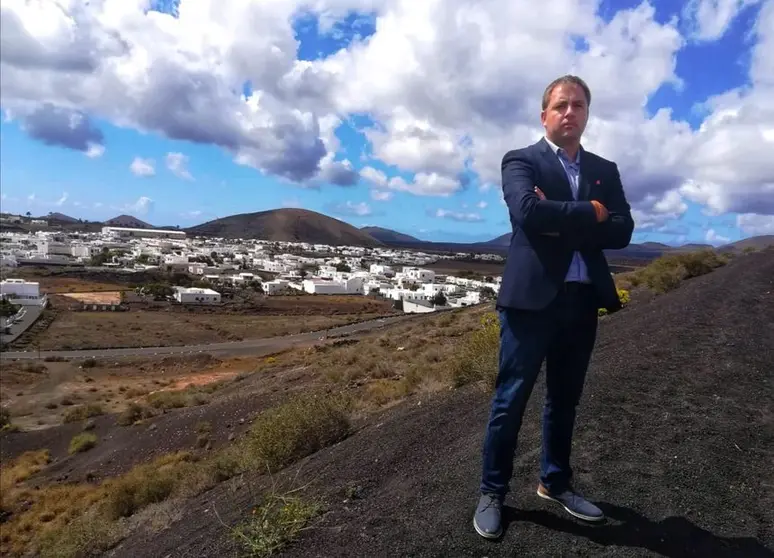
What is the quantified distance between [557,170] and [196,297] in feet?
207

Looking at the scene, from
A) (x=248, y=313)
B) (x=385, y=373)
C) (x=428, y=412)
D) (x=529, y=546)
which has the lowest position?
Answer: (x=248, y=313)

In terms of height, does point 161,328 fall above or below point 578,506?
below

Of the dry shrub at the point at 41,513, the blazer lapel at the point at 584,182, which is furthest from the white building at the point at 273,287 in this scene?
the blazer lapel at the point at 584,182

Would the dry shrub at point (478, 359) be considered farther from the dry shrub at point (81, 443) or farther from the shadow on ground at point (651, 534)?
Result: the dry shrub at point (81, 443)

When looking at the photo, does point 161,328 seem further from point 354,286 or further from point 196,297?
point 354,286

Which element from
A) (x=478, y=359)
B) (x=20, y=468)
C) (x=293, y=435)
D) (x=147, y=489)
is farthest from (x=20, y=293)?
(x=478, y=359)

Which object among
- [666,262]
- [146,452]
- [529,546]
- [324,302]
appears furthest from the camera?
[324,302]

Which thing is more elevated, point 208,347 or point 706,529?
point 706,529

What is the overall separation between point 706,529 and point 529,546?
892mm

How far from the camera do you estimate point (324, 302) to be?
220ft

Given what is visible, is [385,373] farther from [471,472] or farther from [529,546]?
[529,546]

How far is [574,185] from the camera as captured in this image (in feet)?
8.27

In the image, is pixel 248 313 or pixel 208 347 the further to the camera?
pixel 248 313

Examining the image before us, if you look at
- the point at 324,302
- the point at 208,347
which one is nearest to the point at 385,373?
the point at 208,347
